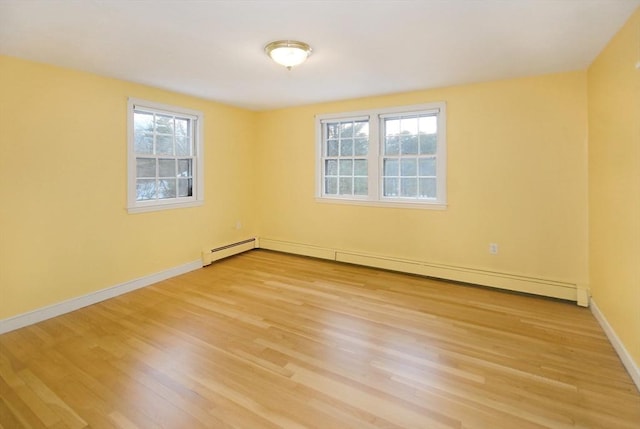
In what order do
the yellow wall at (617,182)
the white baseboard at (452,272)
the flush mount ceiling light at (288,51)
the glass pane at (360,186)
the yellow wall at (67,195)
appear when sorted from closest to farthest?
the yellow wall at (617,182) < the flush mount ceiling light at (288,51) < the yellow wall at (67,195) < the white baseboard at (452,272) < the glass pane at (360,186)

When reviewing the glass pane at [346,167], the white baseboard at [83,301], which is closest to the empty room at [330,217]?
the white baseboard at [83,301]

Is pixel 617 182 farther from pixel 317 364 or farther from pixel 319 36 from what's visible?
pixel 317 364

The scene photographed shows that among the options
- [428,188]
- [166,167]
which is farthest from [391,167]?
[166,167]

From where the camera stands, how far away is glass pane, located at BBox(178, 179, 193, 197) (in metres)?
4.51

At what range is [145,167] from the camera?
158 inches

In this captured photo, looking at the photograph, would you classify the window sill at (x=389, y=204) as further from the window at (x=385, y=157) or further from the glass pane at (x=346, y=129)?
the glass pane at (x=346, y=129)

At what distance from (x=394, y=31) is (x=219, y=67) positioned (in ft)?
5.81

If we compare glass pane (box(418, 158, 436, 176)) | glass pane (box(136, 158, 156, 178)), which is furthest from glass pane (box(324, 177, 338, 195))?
glass pane (box(136, 158, 156, 178))

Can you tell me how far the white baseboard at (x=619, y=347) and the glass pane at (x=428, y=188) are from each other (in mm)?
1987

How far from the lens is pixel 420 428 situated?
1.74 metres

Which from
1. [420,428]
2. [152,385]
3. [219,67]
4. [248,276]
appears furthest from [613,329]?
[219,67]

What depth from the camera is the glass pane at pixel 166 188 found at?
4234mm

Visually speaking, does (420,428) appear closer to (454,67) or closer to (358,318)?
(358,318)

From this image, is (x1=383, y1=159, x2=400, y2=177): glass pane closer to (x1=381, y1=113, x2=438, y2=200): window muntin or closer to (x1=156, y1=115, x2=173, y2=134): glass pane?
(x1=381, y1=113, x2=438, y2=200): window muntin
